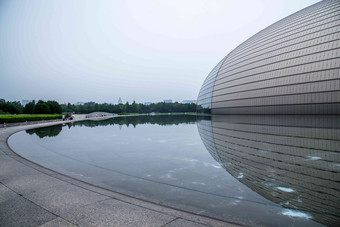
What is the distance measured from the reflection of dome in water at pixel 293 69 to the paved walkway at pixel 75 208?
79.3 feet

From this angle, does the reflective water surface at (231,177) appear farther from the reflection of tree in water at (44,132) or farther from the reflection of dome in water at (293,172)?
the reflection of tree in water at (44,132)

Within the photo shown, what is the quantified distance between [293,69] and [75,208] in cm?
2780

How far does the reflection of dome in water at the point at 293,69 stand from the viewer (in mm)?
21594

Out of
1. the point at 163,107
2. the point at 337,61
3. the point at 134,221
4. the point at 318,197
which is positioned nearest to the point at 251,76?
the point at 337,61

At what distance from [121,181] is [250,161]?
4055 mm

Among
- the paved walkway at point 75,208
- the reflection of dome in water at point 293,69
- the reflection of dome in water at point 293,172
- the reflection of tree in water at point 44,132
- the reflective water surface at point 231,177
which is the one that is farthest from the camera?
the reflection of dome in water at point 293,69

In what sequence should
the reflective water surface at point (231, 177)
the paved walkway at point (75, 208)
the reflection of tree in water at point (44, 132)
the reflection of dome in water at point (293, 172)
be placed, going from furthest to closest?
the reflection of tree in water at point (44, 132), the reflection of dome in water at point (293, 172), the reflective water surface at point (231, 177), the paved walkway at point (75, 208)

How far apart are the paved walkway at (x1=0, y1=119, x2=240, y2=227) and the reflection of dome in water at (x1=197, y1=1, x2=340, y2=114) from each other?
79.3 feet

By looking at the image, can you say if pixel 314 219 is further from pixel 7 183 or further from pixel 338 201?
pixel 7 183

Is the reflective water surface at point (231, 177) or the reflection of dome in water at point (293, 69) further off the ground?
the reflection of dome in water at point (293, 69)

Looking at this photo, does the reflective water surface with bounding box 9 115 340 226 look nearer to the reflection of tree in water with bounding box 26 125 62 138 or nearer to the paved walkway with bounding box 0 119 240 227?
→ the paved walkway with bounding box 0 119 240 227

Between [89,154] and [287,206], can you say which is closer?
[287,206]

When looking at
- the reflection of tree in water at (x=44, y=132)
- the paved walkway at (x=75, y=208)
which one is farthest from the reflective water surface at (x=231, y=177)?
the reflection of tree in water at (x=44, y=132)

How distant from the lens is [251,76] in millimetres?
30172
